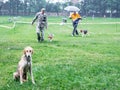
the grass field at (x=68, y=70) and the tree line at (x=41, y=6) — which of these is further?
the tree line at (x=41, y=6)

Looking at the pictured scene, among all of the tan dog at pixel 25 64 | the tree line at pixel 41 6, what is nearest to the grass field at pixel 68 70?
the tan dog at pixel 25 64

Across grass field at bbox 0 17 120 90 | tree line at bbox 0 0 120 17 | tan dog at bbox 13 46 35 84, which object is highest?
tree line at bbox 0 0 120 17

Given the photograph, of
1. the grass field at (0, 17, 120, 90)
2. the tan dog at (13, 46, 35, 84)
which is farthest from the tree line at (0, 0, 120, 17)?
the tan dog at (13, 46, 35, 84)

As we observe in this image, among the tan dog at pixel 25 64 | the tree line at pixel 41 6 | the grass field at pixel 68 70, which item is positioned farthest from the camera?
the tree line at pixel 41 6

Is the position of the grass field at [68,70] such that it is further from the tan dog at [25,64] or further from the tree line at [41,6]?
the tree line at [41,6]

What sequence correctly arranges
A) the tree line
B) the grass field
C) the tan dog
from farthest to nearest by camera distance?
the tree line, the grass field, the tan dog

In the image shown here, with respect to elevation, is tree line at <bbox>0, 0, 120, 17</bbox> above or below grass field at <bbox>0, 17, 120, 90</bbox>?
above

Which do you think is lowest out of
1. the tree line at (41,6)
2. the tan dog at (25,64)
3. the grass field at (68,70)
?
the grass field at (68,70)

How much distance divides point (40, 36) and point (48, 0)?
91992 mm

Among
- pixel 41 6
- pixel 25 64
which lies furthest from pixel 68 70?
pixel 41 6

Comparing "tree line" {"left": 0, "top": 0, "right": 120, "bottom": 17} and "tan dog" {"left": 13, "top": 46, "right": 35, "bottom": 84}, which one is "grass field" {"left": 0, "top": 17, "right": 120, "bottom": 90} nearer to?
"tan dog" {"left": 13, "top": 46, "right": 35, "bottom": 84}

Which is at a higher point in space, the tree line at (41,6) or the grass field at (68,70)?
the tree line at (41,6)

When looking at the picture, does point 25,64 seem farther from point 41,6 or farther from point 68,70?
point 41,6

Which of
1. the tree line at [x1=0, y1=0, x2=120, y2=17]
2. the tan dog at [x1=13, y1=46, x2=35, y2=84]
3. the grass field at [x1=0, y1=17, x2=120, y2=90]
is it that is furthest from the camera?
the tree line at [x1=0, y1=0, x2=120, y2=17]
